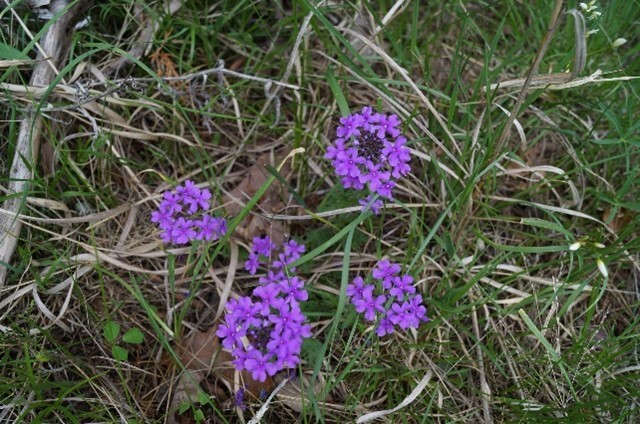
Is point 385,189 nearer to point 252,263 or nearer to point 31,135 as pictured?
point 252,263

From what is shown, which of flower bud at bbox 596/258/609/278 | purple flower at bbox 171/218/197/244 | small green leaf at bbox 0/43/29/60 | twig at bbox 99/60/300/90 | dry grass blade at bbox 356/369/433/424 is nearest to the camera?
flower bud at bbox 596/258/609/278

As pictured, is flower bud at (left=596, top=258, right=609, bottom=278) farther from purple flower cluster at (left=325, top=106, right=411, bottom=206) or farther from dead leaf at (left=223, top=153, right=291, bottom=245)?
dead leaf at (left=223, top=153, right=291, bottom=245)

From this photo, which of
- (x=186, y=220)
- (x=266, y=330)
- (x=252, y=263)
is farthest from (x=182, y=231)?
(x=266, y=330)

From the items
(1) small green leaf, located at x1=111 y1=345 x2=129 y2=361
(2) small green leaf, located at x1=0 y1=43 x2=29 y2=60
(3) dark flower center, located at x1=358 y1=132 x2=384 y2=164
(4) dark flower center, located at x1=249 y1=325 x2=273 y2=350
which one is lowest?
(1) small green leaf, located at x1=111 y1=345 x2=129 y2=361

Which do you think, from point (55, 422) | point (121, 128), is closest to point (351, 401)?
point (55, 422)

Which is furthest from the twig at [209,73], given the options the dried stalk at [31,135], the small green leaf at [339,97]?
the dried stalk at [31,135]

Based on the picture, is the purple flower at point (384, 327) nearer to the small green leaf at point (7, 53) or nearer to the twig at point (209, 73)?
the twig at point (209, 73)

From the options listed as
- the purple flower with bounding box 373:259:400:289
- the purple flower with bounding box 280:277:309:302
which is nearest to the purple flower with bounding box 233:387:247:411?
the purple flower with bounding box 280:277:309:302
